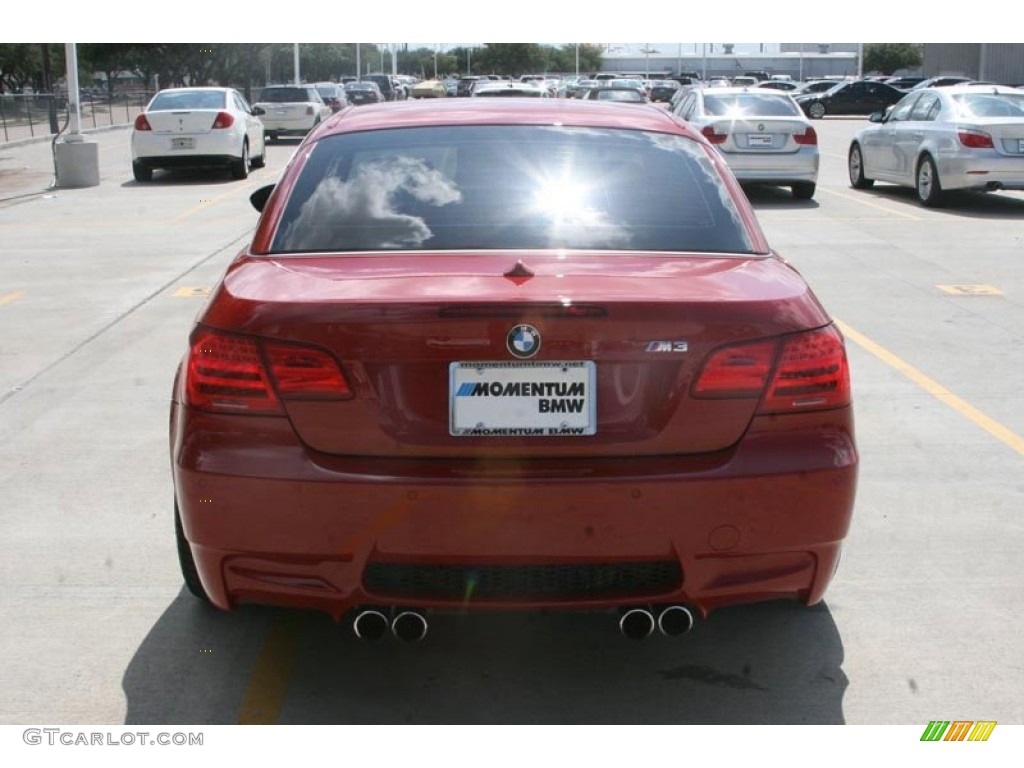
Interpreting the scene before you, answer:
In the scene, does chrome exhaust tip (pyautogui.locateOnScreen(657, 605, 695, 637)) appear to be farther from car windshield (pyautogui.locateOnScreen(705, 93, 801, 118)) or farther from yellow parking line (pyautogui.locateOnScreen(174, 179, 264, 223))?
car windshield (pyautogui.locateOnScreen(705, 93, 801, 118))

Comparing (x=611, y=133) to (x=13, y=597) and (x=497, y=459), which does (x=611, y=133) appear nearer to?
(x=497, y=459)

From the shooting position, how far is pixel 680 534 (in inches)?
134

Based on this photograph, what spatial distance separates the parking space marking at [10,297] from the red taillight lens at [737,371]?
8.39 m

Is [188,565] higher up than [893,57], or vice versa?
[893,57]

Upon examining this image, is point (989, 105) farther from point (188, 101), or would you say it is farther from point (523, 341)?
point (523, 341)

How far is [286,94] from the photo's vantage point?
33.0 metres

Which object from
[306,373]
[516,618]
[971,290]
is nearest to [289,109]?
[971,290]

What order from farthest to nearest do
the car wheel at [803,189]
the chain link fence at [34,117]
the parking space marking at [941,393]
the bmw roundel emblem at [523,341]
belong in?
the chain link fence at [34,117], the car wheel at [803,189], the parking space marking at [941,393], the bmw roundel emblem at [523,341]

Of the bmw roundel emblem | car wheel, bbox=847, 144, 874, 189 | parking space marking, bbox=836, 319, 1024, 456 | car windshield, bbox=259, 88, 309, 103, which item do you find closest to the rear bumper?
the bmw roundel emblem

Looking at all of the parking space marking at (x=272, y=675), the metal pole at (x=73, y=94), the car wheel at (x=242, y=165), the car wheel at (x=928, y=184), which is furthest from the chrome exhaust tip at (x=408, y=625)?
the car wheel at (x=242, y=165)

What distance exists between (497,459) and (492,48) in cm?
12780

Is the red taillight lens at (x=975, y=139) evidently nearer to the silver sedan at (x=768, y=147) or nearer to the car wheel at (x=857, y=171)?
the silver sedan at (x=768, y=147)

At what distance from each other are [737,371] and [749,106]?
16153mm

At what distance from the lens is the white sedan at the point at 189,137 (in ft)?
72.6
